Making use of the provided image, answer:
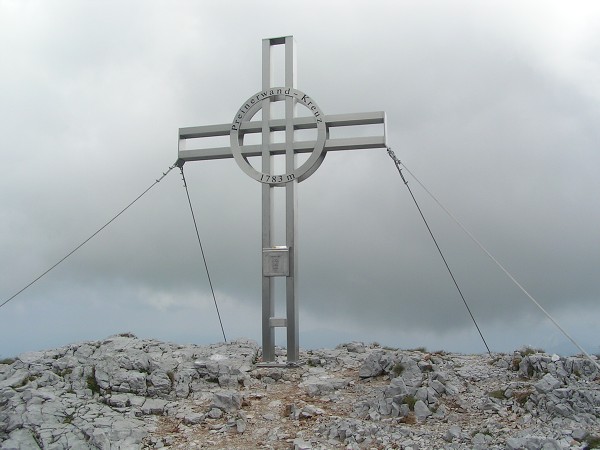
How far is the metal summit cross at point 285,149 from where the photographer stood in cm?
1561

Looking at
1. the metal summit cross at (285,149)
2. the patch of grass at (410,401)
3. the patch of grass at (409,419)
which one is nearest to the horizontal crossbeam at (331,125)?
the metal summit cross at (285,149)

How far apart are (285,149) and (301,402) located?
6573 mm

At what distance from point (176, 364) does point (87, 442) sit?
3.82 m

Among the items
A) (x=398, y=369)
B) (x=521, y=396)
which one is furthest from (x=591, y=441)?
(x=398, y=369)

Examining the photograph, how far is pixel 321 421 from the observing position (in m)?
12.1

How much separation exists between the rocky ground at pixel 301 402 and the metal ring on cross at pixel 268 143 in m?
4.89

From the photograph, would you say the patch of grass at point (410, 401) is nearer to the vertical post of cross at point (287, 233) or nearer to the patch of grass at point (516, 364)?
the patch of grass at point (516, 364)

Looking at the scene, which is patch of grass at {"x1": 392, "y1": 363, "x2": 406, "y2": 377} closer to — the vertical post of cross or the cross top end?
the vertical post of cross

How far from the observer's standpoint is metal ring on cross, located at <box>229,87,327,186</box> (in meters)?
15.8

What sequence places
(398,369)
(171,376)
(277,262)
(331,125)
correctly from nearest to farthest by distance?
(398,369) → (171,376) → (277,262) → (331,125)

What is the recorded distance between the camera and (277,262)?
15570 millimetres

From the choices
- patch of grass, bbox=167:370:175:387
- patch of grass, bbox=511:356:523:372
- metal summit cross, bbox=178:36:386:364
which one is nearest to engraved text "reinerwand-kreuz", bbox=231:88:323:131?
metal summit cross, bbox=178:36:386:364

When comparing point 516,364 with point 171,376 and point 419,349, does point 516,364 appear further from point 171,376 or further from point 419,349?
point 171,376

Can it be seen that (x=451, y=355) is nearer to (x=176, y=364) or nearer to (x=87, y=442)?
(x=176, y=364)
